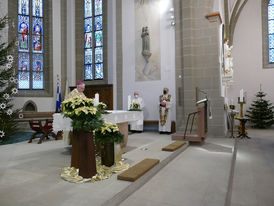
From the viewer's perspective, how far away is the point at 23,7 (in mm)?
11094

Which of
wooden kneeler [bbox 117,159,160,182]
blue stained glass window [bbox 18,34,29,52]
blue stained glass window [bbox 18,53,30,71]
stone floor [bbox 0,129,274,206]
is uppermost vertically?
blue stained glass window [bbox 18,34,29,52]

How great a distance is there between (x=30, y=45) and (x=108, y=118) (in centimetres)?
847

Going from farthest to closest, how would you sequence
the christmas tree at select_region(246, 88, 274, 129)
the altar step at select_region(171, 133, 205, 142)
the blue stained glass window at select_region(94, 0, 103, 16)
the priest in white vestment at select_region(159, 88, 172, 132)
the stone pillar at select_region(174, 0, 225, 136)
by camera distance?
the blue stained glass window at select_region(94, 0, 103, 16), the christmas tree at select_region(246, 88, 274, 129), the priest in white vestment at select_region(159, 88, 172, 132), the stone pillar at select_region(174, 0, 225, 136), the altar step at select_region(171, 133, 205, 142)

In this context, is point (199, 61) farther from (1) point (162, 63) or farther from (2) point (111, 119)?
(2) point (111, 119)

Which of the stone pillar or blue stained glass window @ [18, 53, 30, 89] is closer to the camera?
the stone pillar

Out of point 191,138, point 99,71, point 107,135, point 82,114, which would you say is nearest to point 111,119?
point 107,135

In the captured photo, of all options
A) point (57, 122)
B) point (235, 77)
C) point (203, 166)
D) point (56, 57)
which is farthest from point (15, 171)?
point (235, 77)

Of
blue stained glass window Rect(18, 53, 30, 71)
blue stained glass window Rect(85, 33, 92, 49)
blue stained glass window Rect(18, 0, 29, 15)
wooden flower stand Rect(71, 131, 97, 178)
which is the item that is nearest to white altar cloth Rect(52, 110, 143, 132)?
wooden flower stand Rect(71, 131, 97, 178)

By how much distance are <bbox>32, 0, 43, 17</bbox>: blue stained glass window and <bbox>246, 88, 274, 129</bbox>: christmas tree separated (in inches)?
448

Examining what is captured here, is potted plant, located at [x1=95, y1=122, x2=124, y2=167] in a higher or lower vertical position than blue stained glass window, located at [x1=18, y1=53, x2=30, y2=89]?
lower

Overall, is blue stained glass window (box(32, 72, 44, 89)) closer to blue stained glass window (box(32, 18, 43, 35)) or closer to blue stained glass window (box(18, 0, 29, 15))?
blue stained glass window (box(32, 18, 43, 35))

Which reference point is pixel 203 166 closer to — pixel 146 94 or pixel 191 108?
pixel 191 108

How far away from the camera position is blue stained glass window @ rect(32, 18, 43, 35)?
1131cm

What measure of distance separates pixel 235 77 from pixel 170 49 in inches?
201
